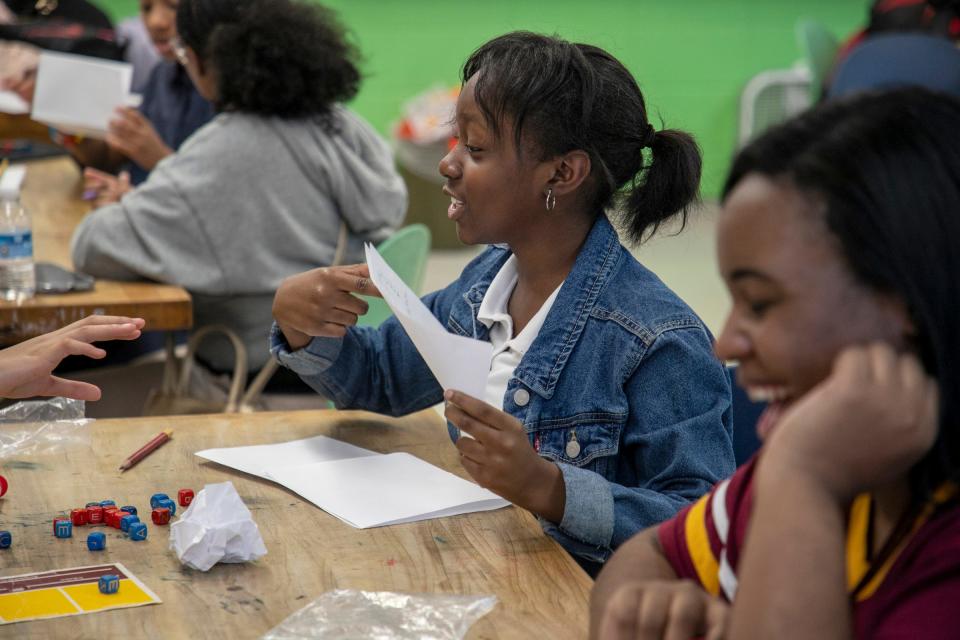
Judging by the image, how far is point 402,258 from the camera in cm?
232

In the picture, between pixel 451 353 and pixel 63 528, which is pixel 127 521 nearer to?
pixel 63 528

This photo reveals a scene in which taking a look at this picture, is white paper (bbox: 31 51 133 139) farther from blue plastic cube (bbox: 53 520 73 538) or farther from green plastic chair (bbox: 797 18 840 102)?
green plastic chair (bbox: 797 18 840 102)

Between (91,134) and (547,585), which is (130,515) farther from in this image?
(91,134)

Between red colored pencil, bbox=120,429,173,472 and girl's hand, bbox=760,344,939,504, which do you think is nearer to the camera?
girl's hand, bbox=760,344,939,504

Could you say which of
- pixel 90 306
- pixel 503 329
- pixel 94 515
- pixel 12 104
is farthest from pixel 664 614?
pixel 12 104

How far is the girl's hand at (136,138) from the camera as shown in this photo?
306 cm

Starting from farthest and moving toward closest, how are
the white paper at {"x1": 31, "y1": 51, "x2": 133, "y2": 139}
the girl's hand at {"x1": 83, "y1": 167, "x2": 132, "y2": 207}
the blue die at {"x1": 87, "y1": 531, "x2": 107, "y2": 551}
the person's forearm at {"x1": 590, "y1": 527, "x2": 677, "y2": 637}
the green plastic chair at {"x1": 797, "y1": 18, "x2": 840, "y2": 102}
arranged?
the green plastic chair at {"x1": 797, "y1": 18, "x2": 840, "y2": 102} < the white paper at {"x1": 31, "y1": 51, "x2": 133, "y2": 139} < the girl's hand at {"x1": 83, "y1": 167, "x2": 132, "y2": 207} < the blue die at {"x1": 87, "y1": 531, "x2": 107, "y2": 551} < the person's forearm at {"x1": 590, "y1": 527, "x2": 677, "y2": 637}

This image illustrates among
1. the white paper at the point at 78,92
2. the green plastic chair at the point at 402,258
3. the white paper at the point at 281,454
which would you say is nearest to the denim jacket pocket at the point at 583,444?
the white paper at the point at 281,454

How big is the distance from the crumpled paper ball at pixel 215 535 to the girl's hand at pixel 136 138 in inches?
79.0

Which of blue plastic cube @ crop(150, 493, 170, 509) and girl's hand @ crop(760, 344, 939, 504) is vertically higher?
girl's hand @ crop(760, 344, 939, 504)

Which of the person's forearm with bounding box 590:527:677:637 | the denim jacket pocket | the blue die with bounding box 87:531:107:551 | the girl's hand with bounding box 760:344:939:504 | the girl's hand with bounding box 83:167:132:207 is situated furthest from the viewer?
the girl's hand with bounding box 83:167:132:207

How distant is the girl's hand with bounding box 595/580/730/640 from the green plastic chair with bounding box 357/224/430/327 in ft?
4.60

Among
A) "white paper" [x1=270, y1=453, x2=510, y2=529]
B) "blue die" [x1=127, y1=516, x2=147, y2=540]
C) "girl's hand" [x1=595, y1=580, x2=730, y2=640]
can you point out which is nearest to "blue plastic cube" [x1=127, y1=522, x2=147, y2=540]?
"blue die" [x1=127, y1=516, x2=147, y2=540]

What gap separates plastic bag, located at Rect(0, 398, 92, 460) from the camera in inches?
62.3
